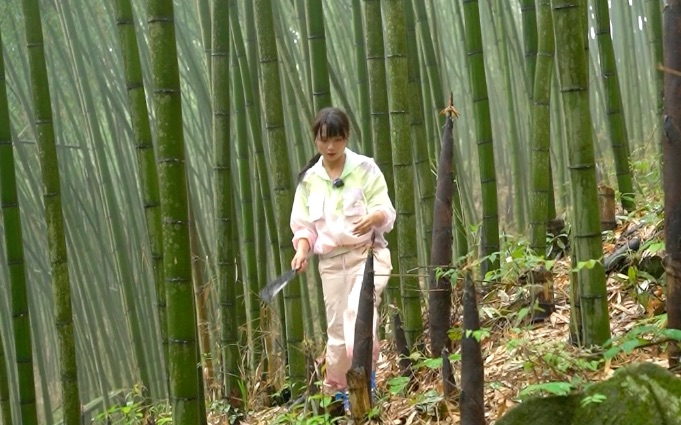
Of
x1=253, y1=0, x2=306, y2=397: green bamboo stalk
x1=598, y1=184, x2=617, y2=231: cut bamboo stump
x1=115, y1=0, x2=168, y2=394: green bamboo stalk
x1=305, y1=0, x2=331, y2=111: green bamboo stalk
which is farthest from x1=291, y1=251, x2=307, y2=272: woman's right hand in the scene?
x1=598, y1=184, x2=617, y2=231: cut bamboo stump

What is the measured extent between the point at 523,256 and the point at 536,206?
2.89 feet

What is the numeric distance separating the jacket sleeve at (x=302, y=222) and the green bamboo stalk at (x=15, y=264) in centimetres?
128

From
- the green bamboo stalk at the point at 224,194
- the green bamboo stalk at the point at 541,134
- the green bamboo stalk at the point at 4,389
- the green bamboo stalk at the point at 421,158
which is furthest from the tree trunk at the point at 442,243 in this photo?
the green bamboo stalk at the point at 4,389

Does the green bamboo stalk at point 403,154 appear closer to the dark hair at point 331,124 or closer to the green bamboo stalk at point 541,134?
the dark hair at point 331,124

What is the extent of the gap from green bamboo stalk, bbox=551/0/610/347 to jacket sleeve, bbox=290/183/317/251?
90cm

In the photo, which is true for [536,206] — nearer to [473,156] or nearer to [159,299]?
[159,299]

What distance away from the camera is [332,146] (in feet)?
9.61

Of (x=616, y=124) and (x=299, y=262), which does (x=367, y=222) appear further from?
(x=616, y=124)

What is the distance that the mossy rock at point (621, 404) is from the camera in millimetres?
1851

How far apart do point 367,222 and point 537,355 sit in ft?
2.52

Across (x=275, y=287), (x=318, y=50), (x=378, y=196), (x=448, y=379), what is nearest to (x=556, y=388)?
(x=448, y=379)

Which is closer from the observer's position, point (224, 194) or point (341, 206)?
point (341, 206)

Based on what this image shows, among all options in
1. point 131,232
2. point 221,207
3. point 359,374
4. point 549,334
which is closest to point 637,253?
point 549,334

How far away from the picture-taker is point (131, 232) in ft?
21.7
